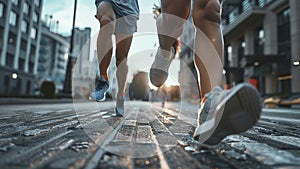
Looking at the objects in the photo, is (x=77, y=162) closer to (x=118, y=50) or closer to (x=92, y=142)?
(x=92, y=142)

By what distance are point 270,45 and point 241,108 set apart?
65.5ft

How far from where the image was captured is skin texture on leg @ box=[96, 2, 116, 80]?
2266 millimetres

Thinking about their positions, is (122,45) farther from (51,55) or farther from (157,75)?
Result: (51,55)

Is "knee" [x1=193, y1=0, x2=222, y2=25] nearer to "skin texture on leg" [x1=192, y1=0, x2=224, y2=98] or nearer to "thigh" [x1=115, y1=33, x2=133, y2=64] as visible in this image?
"skin texture on leg" [x1=192, y1=0, x2=224, y2=98]

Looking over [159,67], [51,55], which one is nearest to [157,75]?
[159,67]

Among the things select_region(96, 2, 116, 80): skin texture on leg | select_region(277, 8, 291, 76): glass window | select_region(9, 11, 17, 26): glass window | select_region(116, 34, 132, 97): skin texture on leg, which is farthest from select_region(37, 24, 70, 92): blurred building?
select_region(96, 2, 116, 80): skin texture on leg

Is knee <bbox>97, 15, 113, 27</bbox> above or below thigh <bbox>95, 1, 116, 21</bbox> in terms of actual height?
below

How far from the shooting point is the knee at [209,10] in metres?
1.42

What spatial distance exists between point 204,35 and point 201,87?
12.8 inches

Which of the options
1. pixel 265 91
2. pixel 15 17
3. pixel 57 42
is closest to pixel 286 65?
pixel 265 91

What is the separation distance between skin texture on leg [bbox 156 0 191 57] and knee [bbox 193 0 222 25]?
20 cm

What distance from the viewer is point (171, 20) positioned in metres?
1.73

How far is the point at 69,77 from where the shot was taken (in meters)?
15.0

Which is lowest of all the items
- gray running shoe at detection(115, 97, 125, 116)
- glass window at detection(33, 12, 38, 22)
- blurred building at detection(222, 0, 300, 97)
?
gray running shoe at detection(115, 97, 125, 116)
